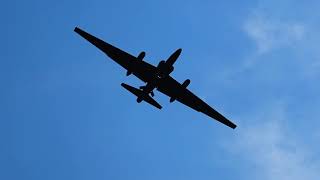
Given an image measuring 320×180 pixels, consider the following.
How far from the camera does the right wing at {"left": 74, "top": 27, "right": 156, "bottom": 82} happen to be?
80375 mm

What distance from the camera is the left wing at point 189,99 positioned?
A: 83.8 metres

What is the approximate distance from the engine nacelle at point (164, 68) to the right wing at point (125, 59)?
8.07ft

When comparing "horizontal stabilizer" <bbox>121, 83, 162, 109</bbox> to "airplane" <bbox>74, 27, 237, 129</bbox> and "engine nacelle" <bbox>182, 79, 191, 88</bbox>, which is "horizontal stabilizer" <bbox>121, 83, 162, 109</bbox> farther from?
"engine nacelle" <bbox>182, 79, 191, 88</bbox>

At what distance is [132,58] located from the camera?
3199 inches

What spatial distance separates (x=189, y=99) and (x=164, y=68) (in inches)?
473

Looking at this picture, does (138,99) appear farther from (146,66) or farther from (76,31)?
(76,31)

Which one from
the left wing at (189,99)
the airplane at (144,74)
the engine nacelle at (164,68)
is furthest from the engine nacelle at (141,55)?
the left wing at (189,99)

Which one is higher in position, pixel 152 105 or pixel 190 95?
pixel 190 95

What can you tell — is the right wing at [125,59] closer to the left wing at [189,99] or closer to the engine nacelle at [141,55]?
the engine nacelle at [141,55]

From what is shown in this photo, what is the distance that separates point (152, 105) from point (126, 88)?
4325 millimetres

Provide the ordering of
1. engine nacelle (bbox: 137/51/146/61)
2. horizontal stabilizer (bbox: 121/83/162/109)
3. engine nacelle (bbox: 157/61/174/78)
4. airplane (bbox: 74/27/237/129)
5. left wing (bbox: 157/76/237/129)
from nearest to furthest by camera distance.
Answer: engine nacelle (bbox: 157/61/174/78), engine nacelle (bbox: 137/51/146/61), airplane (bbox: 74/27/237/129), horizontal stabilizer (bbox: 121/83/162/109), left wing (bbox: 157/76/237/129)

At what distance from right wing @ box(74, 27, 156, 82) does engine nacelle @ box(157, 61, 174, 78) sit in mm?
2460

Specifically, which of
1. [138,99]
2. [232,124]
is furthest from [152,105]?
[232,124]

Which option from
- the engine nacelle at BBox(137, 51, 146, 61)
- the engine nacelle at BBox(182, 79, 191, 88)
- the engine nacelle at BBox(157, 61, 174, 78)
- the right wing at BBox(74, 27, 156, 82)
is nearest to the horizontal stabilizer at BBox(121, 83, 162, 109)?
the right wing at BBox(74, 27, 156, 82)
